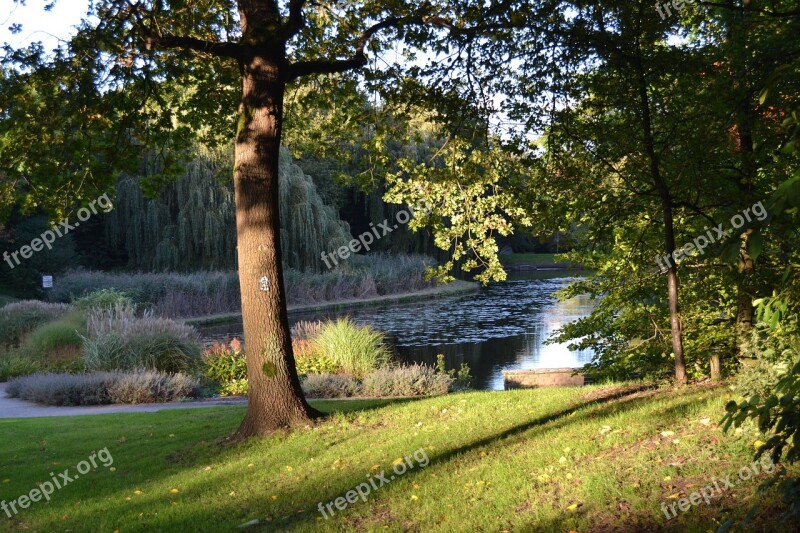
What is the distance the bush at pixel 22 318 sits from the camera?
1781 centimetres

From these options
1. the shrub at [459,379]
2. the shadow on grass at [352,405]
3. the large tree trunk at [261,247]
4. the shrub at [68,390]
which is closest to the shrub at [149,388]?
the shrub at [68,390]

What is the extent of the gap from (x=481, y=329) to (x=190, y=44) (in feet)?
57.6

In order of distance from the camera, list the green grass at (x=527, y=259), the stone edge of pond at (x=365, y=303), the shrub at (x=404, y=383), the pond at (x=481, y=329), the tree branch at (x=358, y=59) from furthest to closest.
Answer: the green grass at (x=527, y=259) → the stone edge of pond at (x=365, y=303) → the pond at (x=481, y=329) → the shrub at (x=404, y=383) → the tree branch at (x=358, y=59)

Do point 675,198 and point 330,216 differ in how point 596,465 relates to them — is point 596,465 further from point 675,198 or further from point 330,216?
point 330,216

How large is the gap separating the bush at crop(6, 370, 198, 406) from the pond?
5990mm

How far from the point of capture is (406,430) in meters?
7.60

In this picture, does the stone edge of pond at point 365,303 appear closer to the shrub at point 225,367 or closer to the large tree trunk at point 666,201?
the shrub at point 225,367

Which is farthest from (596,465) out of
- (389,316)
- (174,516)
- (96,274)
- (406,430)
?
(96,274)

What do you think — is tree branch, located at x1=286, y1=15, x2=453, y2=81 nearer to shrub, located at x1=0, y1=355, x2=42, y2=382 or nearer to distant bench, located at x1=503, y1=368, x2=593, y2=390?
distant bench, located at x1=503, y1=368, x2=593, y2=390

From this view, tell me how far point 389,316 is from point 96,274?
12.2 metres

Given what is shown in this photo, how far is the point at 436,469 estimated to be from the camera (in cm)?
602

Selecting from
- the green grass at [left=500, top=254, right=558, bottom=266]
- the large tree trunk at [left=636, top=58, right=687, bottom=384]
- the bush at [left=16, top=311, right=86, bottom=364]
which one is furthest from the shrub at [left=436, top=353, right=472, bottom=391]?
the green grass at [left=500, top=254, right=558, bottom=266]

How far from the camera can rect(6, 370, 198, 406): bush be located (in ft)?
41.5

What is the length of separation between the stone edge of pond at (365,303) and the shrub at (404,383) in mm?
14013
